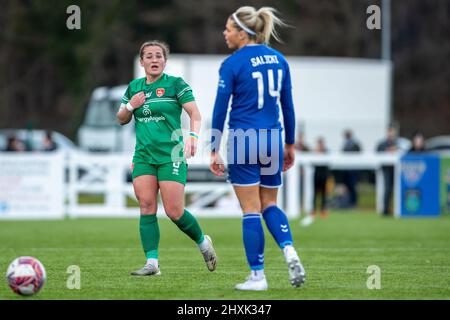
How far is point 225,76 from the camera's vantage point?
8156 millimetres

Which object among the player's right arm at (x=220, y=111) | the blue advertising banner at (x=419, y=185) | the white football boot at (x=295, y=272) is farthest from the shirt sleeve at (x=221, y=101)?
the blue advertising banner at (x=419, y=185)

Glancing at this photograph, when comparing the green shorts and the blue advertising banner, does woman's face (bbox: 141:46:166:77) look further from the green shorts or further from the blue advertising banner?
the blue advertising banner

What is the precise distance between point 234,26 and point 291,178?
43.1 ft

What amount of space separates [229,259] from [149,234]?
211 centimetres

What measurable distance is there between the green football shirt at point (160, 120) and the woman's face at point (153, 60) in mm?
119

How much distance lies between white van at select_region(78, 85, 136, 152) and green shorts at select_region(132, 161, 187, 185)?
71.1ft

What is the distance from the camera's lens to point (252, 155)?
8.28 metres

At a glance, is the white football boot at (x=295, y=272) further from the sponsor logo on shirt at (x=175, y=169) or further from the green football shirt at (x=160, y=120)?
the green football shirt at (x=160, y=120)

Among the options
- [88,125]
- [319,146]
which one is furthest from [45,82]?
[319,146]

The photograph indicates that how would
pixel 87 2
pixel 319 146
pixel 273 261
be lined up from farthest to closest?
pixel 87 2, pixel 319 146, pixel 273 261

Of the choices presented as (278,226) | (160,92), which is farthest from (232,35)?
(278,226)

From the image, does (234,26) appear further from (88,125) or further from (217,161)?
(88,125)

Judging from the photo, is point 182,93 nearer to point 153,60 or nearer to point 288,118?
point 153,60

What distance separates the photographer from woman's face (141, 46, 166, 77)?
370 inches
